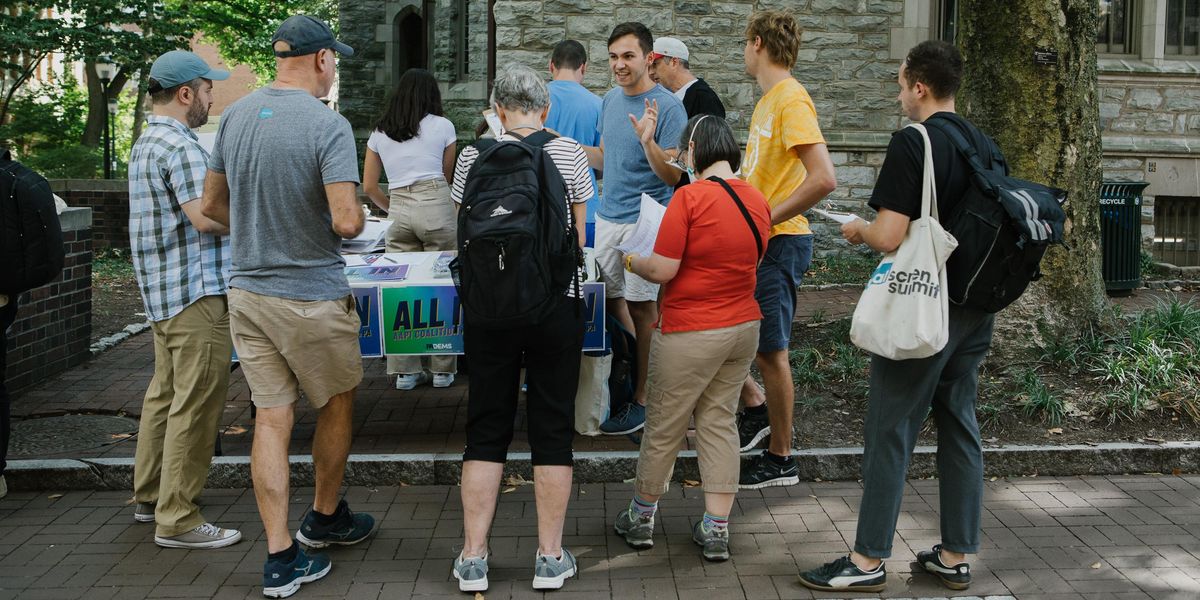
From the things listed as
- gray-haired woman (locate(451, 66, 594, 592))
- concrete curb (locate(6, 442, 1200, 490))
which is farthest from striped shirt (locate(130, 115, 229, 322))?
gray-haired woman (locate(451, 66, 594, 592))

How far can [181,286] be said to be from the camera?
5.13 metres

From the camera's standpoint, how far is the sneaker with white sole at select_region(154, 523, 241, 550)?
16.7ft

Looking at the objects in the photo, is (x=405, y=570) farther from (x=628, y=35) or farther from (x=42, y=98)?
(x=42, y=98)

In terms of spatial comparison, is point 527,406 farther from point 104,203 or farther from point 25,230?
point 104,203

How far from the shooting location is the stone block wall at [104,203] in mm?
16250

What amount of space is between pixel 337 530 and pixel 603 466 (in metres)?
1.52

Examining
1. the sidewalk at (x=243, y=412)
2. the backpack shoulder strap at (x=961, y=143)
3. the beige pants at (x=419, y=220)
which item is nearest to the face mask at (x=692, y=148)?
the backpack shoulder strap at (x=961, y=143)

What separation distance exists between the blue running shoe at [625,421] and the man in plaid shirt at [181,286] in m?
2.17

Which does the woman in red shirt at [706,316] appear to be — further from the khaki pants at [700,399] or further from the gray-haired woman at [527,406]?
the gray-haired woman at [527,406]

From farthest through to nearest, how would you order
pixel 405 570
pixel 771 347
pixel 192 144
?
pixel 771 347 → pixel 192 144 → pixel 405 570

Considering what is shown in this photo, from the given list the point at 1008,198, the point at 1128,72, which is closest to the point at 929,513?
the point at 1008,198

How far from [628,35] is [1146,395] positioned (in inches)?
143

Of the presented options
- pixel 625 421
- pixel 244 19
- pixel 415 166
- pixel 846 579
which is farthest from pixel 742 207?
pixel 244 19

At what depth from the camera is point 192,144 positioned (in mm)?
5164
